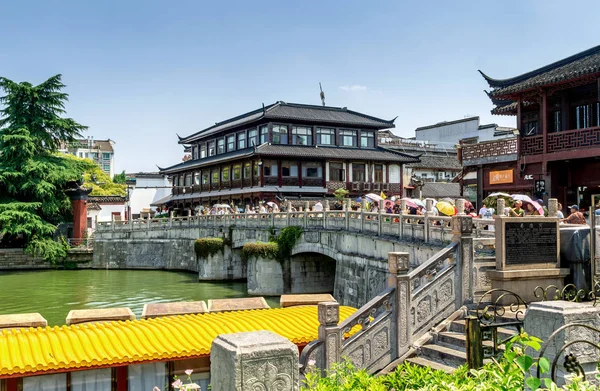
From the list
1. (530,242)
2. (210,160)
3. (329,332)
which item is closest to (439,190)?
(210,160)

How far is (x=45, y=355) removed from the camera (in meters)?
9.32

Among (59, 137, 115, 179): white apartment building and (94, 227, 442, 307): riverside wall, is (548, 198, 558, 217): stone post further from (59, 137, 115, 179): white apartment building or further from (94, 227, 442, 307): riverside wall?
(59, 137, 115, 179): white apartment building

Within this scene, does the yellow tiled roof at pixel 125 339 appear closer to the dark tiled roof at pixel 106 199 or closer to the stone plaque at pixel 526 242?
the stone plaque at pixel 526 242

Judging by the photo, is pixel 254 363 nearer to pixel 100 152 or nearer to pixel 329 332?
pixel 329 332

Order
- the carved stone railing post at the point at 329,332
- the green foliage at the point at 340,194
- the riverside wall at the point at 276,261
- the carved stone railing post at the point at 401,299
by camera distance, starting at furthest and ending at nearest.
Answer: the green foliage at the point at 340,194 → the riverside wall at the point at 276,261 → the carved stone railing post at the point at 401,299 → the carved stone railing post at the point at 329,332

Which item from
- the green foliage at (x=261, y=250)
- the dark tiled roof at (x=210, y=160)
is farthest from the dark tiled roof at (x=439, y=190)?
the green foliage at (x=261, y=250)

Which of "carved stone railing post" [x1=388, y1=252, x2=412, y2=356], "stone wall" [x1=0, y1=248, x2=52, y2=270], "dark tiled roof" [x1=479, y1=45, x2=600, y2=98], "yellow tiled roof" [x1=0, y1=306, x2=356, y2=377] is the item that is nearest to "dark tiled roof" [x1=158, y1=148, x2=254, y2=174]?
"stone wall" [x1=0, y1=248, x2=52, y2=270]

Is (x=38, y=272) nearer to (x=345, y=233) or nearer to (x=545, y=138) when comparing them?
(x=345, y=233)

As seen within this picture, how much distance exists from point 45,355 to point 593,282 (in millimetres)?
10397

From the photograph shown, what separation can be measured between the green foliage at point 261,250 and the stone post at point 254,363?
2543 centimetres

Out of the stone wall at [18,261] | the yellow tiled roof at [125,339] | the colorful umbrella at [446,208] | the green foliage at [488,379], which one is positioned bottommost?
the stone wall at [18,261]

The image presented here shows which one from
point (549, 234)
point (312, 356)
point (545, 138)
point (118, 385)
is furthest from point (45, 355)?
point (545, 138)

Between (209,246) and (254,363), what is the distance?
32230 mm

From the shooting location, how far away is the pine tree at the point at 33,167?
42.7 m
